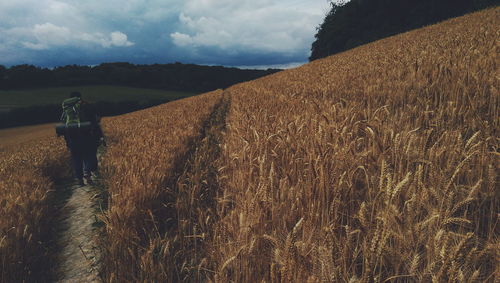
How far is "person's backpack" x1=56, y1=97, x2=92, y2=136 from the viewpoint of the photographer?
6.08 metres

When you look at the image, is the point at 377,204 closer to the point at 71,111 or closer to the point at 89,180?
the point at 89,180

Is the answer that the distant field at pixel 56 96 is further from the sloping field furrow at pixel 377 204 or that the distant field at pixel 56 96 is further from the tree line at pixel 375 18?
the sloping field furrow at pixel 377 204

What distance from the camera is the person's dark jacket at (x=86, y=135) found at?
20.2 feet

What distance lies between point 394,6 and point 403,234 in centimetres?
3654

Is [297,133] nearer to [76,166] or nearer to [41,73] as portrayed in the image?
[76,166]

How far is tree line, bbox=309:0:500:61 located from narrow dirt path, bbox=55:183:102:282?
1202 inches

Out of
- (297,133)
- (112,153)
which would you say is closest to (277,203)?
(297,133)

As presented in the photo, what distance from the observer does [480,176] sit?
1767 millimetres

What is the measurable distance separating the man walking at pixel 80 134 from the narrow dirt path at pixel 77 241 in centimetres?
78

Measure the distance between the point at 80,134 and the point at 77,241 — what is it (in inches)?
136

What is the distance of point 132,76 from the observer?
2709 inches

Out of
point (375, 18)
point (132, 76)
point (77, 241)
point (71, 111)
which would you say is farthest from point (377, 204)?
point (132, 76)

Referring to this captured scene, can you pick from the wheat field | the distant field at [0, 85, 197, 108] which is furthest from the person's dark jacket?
the distant field at [0, 85, 197, 108]

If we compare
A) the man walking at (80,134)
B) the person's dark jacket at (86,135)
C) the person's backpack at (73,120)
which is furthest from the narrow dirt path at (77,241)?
the person's backpack at (73,120)
